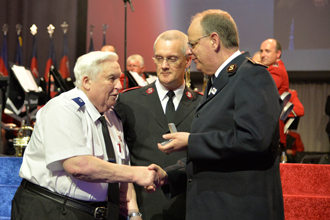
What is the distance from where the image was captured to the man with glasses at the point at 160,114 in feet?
7.03

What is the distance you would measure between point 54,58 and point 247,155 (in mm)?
8034

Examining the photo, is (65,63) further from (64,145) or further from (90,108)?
(64,145)

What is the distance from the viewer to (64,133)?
164 cm

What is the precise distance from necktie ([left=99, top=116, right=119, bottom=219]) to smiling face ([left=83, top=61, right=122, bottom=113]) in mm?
77

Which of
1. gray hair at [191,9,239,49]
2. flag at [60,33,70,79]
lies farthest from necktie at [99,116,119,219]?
flag at [60,33,70,79]

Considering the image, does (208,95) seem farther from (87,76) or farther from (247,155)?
(87,76)

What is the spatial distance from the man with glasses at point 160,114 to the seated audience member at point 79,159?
33 cm

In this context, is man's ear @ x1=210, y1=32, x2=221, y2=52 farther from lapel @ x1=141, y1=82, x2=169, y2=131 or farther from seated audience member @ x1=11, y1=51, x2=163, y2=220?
lapel @ x1=141, y1=82, x2=169, y2=131

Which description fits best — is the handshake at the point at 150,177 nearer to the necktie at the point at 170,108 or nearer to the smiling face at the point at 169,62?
the necktie at the point at 170,108

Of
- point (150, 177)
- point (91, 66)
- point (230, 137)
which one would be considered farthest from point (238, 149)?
point (91, 66)

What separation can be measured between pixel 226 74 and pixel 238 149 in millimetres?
360

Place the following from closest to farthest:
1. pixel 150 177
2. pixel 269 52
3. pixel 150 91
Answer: pixel 150 177
pixel 150 91
pixel 269 52

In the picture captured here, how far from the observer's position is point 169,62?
2.25 metres

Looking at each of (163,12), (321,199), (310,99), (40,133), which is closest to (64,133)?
(40,133)
